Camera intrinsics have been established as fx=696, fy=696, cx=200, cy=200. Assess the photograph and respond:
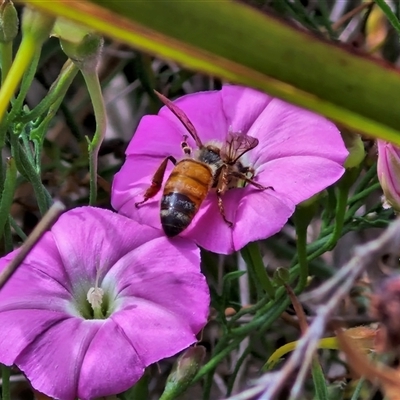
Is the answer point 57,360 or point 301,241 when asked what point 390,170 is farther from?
point 57,360

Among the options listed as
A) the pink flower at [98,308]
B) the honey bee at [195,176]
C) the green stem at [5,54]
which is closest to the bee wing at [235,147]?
the honey bee at [195,176]

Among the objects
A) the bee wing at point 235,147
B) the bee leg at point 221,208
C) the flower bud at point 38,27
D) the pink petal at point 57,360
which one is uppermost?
the flower bud at point 38,27

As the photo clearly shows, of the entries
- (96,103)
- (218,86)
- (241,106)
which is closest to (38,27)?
(96,103)

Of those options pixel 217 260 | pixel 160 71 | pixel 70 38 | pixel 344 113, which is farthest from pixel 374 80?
pixel 160 71

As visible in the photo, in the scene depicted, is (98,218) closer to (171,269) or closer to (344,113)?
(171,269)

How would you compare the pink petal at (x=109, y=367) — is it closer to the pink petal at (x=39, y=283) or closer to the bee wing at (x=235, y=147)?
the pink petal at (x=39, y=283)

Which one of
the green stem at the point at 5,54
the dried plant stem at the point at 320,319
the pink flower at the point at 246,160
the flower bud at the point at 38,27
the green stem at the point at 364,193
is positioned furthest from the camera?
the green stem at the point at 364,193
